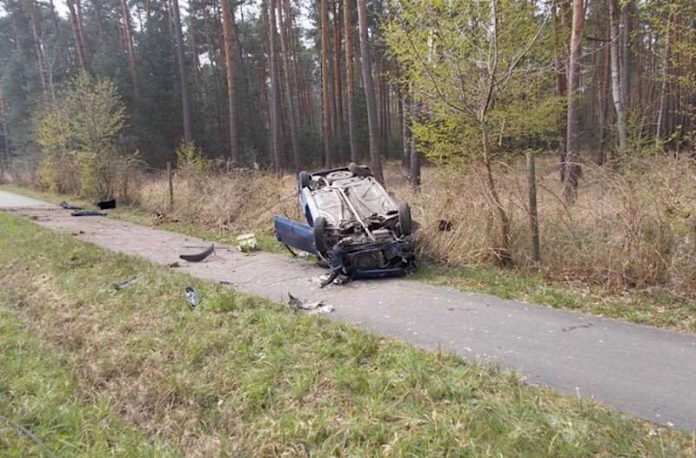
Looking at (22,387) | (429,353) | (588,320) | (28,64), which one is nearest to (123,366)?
(22,387)

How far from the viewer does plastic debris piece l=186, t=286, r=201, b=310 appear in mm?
5324

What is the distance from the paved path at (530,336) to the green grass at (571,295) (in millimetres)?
225

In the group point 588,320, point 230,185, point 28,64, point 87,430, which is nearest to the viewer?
point 87,430

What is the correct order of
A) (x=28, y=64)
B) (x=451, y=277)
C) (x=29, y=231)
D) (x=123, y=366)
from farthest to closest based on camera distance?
1. (x=28, y=64)
2. (x=29, y=231)
3. (x=451, y=277)
4. (x=123, y=366)

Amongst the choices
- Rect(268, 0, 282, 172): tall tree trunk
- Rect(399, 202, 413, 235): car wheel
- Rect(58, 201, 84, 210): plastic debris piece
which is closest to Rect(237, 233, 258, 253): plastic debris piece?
Rect(399, 202, 413, 235): car wheel

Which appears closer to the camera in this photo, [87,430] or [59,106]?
[87,430]

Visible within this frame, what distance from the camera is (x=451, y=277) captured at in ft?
20.7

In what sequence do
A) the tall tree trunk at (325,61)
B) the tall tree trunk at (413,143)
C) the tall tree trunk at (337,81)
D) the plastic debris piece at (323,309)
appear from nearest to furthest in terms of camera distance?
the plastic debris piece at (323,309), the tall tree trunk at (413,143), the tall tree trunk at (325,61), the tall tree trunk at (337,81)

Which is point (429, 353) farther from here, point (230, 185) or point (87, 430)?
point (230, 185)

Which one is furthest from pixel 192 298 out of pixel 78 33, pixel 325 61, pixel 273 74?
pixel 78 33

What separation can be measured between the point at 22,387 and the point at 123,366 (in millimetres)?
723

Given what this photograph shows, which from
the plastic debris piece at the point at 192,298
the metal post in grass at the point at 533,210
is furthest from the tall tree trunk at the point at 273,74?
the metal post in grass at the point at 533,210

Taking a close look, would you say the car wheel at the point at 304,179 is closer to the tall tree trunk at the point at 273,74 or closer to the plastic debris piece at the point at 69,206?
the plastic debris piece at the point at 69,206

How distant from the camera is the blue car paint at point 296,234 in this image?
23.1ft
